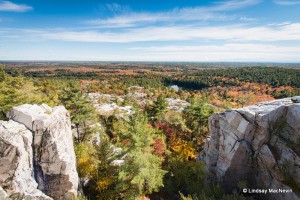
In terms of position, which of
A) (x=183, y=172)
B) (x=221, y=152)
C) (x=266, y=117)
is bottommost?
(x=183, y=172)

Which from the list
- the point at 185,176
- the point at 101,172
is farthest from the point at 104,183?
the point at 185,176

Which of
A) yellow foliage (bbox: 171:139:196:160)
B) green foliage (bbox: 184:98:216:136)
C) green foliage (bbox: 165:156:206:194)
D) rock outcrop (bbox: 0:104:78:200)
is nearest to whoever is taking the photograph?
rock outcrop (bbox: 0:104:78:200)

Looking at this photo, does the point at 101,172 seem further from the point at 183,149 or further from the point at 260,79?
the point at 260,79

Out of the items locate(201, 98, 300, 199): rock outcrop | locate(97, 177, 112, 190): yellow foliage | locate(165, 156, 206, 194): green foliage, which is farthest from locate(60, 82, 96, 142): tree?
locate(201, 98, 300, 199): rock outcrop

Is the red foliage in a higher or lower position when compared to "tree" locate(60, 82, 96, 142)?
lower

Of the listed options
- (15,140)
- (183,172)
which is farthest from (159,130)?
(15,140)

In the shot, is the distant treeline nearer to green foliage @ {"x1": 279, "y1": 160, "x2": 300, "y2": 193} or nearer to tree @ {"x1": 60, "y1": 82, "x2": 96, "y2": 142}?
green foliage @ {"x1": 279, "y1": 160, "x2": 300, "y2": 193}

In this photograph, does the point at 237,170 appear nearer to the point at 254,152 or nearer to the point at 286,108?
the point at 254,152
